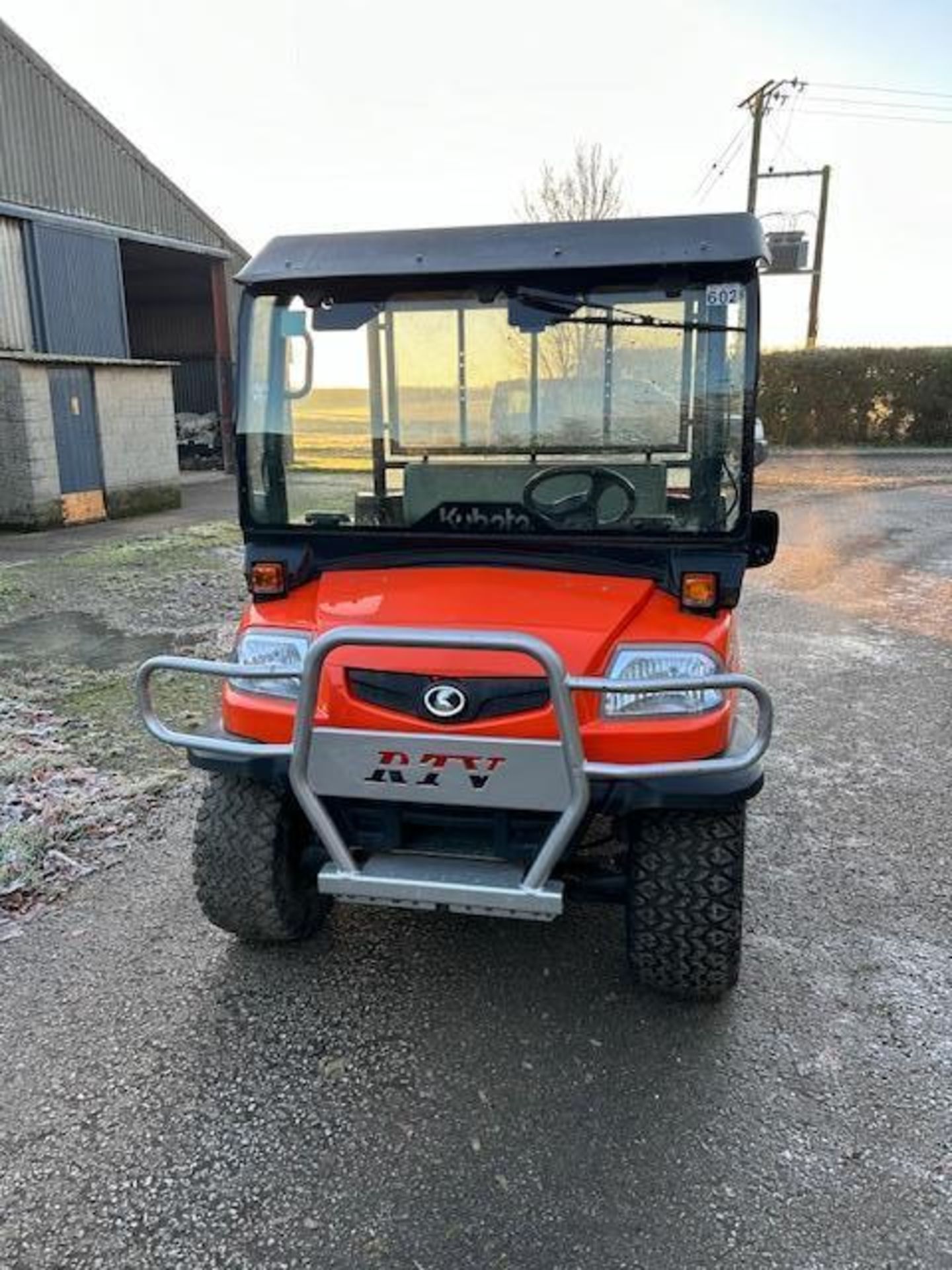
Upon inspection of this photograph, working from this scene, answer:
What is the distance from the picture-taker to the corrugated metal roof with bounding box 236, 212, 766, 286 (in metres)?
2.69

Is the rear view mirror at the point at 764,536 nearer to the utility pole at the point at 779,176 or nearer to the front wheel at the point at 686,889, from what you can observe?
the front wheel at the point at 686,889

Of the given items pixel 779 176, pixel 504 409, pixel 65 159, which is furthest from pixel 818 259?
pixel 504 409

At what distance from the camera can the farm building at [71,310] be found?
1206 centimetres

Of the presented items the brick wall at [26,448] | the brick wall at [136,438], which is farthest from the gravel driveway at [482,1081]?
the brick wall at [136,438]

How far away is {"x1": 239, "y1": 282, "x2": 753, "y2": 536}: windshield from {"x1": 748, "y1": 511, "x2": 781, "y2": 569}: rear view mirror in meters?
0.21

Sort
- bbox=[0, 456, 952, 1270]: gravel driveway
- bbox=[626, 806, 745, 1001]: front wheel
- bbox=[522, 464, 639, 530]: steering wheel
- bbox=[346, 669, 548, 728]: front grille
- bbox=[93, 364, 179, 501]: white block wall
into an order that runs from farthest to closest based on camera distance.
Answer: bbox=[93, 364, 179, 501]: white block wall
bbox=[522, 464, 639, 530]: steering wheel
bbox=[626, 806, 745, 1001]: front wheel
bbox=[346, 669, 548, 728]: front grille
bbox=[0, 456, 952, 1270]: gravel driveway

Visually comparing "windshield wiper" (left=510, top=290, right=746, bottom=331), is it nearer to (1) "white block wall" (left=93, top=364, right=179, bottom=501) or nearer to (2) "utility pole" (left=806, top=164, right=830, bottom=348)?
(1) "white block wall" (left=93, top=364, right=179, bottom=501)

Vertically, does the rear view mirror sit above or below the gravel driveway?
above

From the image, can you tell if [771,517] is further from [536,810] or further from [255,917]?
[255,917]

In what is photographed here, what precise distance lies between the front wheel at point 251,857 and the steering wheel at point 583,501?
1.18 metres

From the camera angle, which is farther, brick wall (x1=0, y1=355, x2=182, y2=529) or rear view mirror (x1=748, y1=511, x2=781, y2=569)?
brick wall (x1=0, y1=355, x2=182, y2=529)

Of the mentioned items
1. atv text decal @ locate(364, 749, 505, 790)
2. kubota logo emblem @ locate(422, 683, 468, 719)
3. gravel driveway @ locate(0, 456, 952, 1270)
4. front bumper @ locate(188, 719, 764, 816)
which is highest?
kubota logo emblem @ locate(422, 683, 468, 719)

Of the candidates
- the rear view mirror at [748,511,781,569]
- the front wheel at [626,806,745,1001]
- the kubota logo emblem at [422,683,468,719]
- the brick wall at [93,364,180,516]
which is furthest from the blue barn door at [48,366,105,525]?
the front wheel at [626,806,745,1001]

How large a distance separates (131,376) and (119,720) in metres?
10.1
